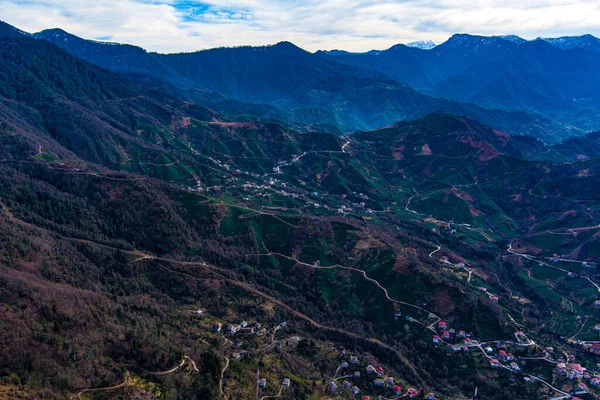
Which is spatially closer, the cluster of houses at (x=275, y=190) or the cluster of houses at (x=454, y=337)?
the cluster of houses at (x=454, y=337)

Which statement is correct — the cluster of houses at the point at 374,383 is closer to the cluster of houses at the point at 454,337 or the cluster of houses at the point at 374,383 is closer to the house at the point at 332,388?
the house at the point at 332,388

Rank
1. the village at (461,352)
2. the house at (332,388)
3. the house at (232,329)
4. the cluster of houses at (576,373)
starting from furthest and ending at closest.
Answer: the house at (232,329)
the cluster of houses at (576,373)
the village at (461,352)
the house at (332,388)

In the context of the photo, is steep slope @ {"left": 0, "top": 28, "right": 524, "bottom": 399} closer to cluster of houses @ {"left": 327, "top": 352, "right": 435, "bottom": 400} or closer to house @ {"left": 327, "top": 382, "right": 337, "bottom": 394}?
cluster of houses @ {"left": 327, "top": 352, "right": 435, "bottom": 400}

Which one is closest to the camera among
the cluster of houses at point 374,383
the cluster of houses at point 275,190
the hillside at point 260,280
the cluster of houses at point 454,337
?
the hillside at point 260,280

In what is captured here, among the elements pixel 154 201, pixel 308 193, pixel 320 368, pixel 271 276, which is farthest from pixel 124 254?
pixel 308 193

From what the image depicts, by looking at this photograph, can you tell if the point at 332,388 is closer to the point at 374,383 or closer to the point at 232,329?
the point at 374,383

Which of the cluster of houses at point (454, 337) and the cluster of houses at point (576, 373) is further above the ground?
the cluster of houses at point (454, 337)

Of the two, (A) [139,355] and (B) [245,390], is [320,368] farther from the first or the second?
(A) [139,355]

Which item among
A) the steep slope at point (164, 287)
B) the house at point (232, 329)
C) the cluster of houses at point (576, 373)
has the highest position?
the steep slope at point (164, 287)

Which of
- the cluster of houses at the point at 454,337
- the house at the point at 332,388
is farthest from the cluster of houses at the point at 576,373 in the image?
the house at the point at 332,388

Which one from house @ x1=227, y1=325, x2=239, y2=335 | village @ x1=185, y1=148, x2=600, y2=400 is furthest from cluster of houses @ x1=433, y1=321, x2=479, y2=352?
house @ x1=227, y1=325, x2=239, y2=335

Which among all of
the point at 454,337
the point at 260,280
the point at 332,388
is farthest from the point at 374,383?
the point at 260,280

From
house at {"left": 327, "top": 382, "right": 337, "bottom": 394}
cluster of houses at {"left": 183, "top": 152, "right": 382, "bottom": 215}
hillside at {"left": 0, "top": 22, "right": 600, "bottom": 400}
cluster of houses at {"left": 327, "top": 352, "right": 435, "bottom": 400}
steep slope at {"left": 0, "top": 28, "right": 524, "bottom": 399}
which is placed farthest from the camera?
cluster of houses at {"left": 183, "top": 152, "right": 382, "bottom": 215}
